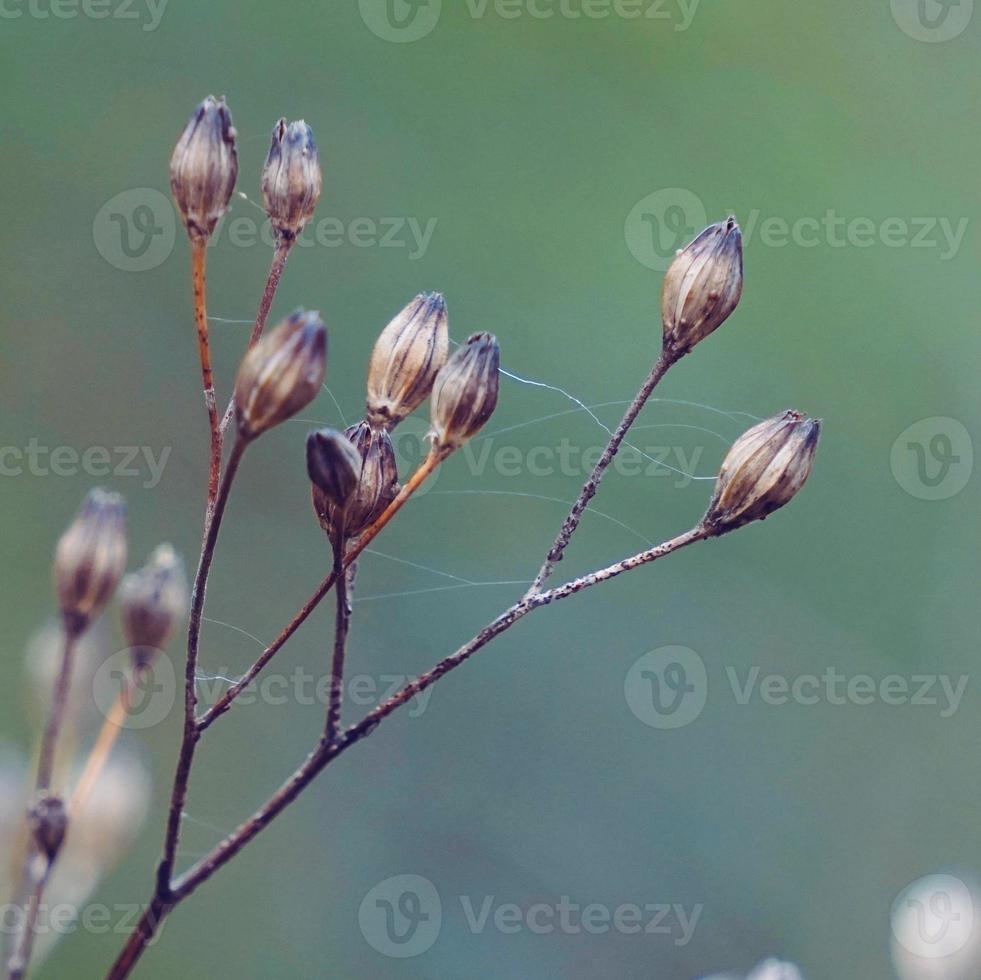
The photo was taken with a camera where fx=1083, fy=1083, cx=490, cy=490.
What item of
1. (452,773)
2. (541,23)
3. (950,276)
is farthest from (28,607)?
(950,276)

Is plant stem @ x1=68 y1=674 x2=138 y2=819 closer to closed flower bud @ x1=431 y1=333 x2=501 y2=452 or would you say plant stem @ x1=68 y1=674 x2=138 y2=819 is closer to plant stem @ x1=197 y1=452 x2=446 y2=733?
plant stem @ x1=197 y1=452 x2=446 y2=733

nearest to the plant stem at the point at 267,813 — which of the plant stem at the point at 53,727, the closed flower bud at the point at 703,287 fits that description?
the plant stem at the point at 53,727

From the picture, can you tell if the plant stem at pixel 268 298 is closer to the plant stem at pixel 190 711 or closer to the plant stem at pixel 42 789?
the plant stem at pixel 190 711

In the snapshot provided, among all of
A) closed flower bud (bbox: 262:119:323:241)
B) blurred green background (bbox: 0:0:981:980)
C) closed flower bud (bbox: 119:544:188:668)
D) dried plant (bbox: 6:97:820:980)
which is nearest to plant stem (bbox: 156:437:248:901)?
dried plant (bbox: 6:97:820:980)

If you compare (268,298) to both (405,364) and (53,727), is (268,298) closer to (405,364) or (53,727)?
(405,364)

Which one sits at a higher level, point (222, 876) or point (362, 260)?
point (362, 260)

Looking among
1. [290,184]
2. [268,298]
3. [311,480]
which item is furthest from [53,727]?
[290,184]

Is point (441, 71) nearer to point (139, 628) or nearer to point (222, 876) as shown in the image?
point (222, 876)
